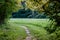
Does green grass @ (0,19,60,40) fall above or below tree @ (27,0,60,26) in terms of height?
below

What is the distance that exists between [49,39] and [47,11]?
211cm

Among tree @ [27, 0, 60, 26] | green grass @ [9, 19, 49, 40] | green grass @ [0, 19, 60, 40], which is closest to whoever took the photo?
tree @ [27, 0, 60, 26]

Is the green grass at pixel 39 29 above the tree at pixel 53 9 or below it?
below

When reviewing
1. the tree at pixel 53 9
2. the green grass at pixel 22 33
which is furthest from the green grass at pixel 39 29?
the tree at pixel 53 9

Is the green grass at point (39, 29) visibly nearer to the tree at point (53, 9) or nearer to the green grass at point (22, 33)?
the green grass at point (22, 33)

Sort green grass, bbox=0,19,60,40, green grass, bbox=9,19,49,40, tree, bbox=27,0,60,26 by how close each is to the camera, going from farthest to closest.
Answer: green grass, bbox=9,19,49,40 < green grass, bbox=0,19,60,40 < tree, bbox=27,0,60,26

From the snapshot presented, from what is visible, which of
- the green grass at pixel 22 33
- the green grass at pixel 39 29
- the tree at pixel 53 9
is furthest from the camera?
the green grass at pixel 39 29

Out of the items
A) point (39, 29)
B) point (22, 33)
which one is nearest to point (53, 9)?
point (22, 33)

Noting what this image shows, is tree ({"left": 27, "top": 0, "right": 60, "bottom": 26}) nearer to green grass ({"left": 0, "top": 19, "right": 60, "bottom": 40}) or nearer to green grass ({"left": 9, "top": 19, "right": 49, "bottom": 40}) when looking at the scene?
green grass ({"left": 0, "top": 19, "right": 60, "bottom": 40})

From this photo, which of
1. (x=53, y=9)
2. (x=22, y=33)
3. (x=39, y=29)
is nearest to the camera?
(x=53, y=9)

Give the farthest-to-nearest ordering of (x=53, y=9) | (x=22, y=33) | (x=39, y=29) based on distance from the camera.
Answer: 1. (x=39, y=29)
2. (x=22, y=33)
3. (x=53, y=9)

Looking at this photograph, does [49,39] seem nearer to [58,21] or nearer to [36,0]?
[58,21]

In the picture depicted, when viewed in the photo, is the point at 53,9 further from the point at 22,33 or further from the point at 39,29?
the point at 39,29

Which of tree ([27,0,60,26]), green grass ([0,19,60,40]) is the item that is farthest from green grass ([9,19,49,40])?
tree ([27,0,60,26])
